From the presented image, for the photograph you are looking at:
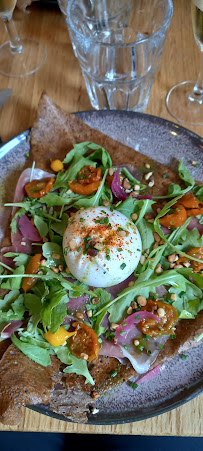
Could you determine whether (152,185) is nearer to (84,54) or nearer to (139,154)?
(139,154)

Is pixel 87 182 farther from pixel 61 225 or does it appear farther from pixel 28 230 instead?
pixel 28 230

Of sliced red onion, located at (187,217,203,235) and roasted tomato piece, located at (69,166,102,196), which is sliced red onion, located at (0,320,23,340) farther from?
sliced red onion, located at (187,217,203,235)

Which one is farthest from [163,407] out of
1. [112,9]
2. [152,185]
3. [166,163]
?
[112,9]

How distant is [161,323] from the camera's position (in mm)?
1938

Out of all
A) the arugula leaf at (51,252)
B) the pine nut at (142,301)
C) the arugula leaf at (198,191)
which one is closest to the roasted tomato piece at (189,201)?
the arugula leaf at (198,191)

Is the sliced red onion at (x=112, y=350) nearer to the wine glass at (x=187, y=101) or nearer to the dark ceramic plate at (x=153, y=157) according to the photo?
the dark ceramic plate at (x=153, y=157)

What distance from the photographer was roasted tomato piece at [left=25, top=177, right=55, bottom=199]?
2.29 metres

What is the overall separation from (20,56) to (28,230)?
166cm

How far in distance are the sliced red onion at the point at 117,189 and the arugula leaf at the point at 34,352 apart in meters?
0.91

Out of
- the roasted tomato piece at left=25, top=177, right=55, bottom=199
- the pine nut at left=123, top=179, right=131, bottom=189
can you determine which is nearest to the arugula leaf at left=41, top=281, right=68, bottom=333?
the roasted tomato piece at left=25, top=177, right=55, bottom=199

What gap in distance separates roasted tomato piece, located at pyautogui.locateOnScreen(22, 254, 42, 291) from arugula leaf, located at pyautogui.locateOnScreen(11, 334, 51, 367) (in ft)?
0.90

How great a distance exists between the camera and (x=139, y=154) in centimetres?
243

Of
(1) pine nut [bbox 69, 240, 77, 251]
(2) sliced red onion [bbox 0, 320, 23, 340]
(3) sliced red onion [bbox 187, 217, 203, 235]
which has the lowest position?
(2) sliced red onion [bbox 0, 320, 23, 340]

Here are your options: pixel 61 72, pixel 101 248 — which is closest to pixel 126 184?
pixel 101 248
